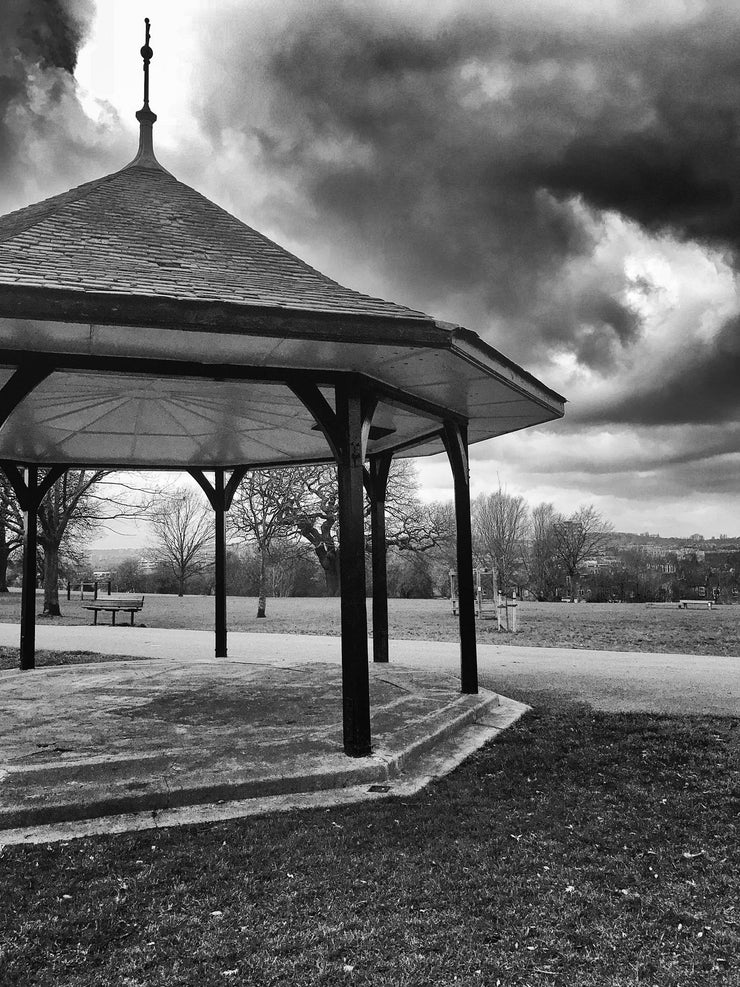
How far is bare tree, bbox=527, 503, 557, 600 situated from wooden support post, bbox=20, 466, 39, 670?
114 feet

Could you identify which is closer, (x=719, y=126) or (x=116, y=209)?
(x=116, y=209)

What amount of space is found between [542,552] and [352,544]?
4789cm

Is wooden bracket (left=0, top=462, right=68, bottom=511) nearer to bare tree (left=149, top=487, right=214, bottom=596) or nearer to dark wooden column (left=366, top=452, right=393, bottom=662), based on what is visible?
dark wooden column (left=366, top=452, right=393, bottom=662)

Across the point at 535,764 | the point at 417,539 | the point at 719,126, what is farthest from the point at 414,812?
the point at 417,539

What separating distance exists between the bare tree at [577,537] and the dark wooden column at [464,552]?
39.6m

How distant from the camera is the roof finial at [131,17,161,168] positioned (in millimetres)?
8703

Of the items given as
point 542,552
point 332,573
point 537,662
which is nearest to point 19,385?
point 537,662

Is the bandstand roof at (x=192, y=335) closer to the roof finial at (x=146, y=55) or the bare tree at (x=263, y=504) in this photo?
the roof finial at (x=146, y=55)

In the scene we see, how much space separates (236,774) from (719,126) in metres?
14.4

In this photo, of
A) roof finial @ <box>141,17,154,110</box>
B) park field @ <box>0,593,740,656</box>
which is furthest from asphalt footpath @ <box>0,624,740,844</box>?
roof finial @ <box>141,17,154,110</box>

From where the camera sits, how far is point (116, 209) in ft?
22.5

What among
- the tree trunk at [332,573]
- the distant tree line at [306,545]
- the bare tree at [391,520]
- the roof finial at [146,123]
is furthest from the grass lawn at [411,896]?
the tree trunk at [332,573]

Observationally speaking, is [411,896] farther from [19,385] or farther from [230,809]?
[19,385]

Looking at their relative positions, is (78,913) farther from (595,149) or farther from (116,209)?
(595,149)
